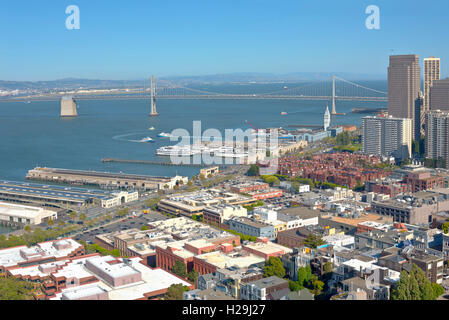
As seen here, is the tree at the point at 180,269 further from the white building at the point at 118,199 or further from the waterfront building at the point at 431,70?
the waterfront building at the point at 431,70

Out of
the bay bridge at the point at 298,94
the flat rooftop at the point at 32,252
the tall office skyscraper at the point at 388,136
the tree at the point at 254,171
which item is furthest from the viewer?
the bay bridge at the point at 298,94

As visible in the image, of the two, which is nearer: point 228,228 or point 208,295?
point 208,295

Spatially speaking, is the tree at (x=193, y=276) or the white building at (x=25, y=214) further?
the white building at (x=25, y=214)

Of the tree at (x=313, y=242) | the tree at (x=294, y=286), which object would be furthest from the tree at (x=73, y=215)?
the tree at (x=294, y=286)

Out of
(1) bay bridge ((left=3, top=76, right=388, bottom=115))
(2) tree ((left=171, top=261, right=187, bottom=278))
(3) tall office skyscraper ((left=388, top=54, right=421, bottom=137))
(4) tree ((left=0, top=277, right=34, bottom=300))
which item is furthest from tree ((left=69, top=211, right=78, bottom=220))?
(1) bay bridge ((left=3, top=76, right=388, bottom=115))

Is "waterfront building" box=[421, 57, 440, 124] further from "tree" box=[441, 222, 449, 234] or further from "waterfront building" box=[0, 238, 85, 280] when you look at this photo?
"waterfront building" box=[0, 238, 85, 280]

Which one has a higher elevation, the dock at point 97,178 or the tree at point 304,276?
the dock at point 97,178

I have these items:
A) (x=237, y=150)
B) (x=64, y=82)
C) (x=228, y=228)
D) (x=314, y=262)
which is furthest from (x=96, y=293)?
(x=64, y=82)
